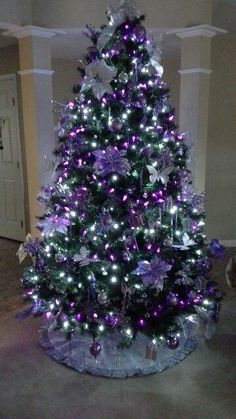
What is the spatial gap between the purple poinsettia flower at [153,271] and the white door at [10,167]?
275 centimetres

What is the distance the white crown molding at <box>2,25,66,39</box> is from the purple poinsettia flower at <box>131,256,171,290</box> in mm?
2254

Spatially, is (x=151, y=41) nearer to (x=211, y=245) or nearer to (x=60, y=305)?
(x=211, y=245)

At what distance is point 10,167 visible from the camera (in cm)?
453

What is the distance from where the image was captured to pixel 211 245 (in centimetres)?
248

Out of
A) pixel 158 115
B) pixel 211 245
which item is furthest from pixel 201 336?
pixel 158 115

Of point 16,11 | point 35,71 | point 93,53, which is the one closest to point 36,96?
point 35,71

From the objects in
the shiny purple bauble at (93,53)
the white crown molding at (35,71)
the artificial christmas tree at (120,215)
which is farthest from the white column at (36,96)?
the shiny purple bauble at (93,53)

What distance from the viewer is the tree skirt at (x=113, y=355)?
2.16m

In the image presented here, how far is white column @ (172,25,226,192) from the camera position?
125 inches

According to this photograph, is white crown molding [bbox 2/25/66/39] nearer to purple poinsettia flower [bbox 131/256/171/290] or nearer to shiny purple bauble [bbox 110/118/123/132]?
shiny purple bauble [bbox 110/118/123/132]

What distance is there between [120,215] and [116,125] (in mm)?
499

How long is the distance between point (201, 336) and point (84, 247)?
1071mm

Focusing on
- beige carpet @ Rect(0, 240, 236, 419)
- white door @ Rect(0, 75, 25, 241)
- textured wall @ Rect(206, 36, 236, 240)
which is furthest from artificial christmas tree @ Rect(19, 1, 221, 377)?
white door @ Rect(0, 75, 25, 241)

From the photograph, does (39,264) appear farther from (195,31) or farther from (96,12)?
(195,31)
